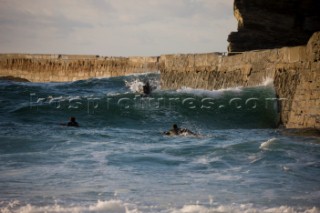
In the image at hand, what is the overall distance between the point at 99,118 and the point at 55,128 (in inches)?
102

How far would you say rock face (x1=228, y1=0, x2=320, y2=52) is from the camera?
2078cm

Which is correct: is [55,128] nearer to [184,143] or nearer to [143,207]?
[184,143]

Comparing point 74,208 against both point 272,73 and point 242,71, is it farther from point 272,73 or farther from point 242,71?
point 242,71

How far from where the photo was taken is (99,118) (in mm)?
15305

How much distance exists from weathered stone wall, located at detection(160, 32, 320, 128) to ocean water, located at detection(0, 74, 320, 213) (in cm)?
46

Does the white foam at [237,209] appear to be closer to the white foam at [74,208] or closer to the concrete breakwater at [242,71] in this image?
the white foam at [74,208]

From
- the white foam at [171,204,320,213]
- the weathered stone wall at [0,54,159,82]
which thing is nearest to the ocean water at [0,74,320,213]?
the white foam at [171,204,320,213]

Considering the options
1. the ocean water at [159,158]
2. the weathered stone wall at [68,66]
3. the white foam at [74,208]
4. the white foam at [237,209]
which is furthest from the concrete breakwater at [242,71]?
the white foam at [74,208]

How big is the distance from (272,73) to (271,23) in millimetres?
8226

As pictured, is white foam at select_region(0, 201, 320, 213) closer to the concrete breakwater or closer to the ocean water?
the ocean water

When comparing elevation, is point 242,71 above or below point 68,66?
below

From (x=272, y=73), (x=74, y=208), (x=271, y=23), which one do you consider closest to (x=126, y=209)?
(x=74, y=208)

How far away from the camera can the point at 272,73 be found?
13.5 metres

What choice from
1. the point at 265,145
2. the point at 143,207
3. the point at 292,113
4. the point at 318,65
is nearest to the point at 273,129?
the point at 292,113
